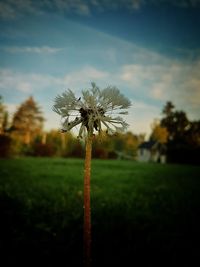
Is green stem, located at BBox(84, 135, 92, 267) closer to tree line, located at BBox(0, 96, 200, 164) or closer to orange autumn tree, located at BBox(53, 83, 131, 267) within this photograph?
orange autumn tree, located at BBox(53, 83, 131, 267)

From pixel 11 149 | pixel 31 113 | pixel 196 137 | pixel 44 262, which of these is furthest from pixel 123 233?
pixel 196 137

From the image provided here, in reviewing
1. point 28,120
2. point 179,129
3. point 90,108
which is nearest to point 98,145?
point 28,120

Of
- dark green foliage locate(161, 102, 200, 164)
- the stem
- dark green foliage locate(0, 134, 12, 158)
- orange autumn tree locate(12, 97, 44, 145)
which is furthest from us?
dark green foliage locate(161, 102, 200, 164)

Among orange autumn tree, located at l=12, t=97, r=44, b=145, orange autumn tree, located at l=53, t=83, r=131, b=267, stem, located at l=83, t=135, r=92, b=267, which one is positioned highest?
orange autumn tree, located at l=12, t=97, r=44, b=145

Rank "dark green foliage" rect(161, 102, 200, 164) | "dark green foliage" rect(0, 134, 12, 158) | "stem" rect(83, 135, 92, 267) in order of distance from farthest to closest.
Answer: "dark green foliage" rect(161, 102, 200, 164)
"dark green foliage" rect(0, 134, 12, 158)
"stem" rect(83, 135, 92, 267)

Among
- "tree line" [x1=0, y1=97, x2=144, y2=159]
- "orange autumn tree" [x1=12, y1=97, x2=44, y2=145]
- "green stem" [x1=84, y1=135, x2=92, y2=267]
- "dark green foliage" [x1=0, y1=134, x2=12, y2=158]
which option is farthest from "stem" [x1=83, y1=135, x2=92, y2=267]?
"orange autumn tree" [x1=12, y1=97, x2=44, y2=145]

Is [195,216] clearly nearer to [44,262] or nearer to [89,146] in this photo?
[44,262]

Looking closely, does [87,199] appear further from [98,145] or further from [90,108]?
[98,145]

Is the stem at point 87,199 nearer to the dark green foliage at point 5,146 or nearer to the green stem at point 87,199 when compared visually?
the green stem at point 87,199

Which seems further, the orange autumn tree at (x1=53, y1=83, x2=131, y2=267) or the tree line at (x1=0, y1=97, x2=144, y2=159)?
the tree line at (x1=0, y1=97, x2=144, y2=159)

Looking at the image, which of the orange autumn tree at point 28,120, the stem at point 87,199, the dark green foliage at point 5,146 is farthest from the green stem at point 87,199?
the orange autumn tree at point 28,120

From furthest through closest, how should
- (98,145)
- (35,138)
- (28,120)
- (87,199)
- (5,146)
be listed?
(35,138)
(28,120)
(98,145)
(5,146)
(87,199)
